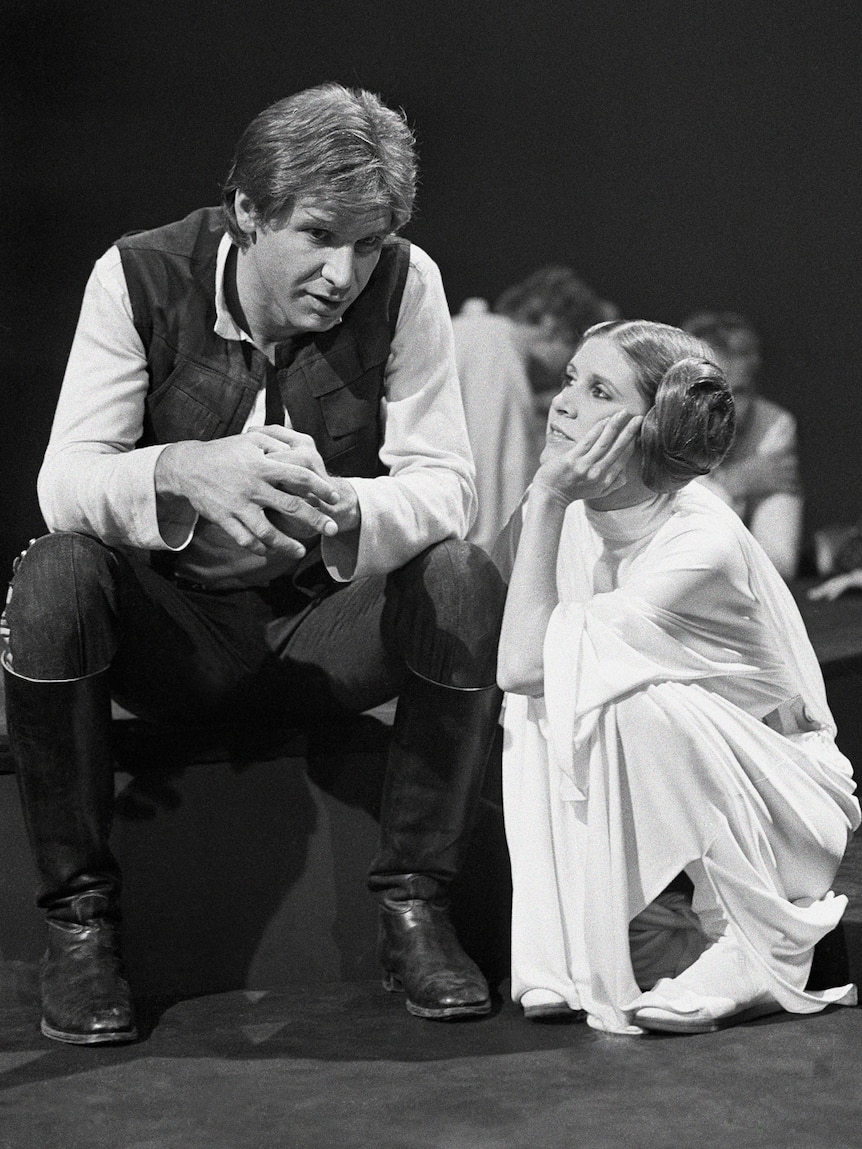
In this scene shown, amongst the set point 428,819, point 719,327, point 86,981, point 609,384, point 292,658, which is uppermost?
point 719,327

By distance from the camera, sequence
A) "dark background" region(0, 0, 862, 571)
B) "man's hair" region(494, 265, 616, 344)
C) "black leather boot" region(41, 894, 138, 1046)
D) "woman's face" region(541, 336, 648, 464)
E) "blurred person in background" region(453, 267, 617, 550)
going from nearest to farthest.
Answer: "black leather boot" region(41, 894, 138, 1046), "woman's face" region(541, 336, 648, 464), "blurred person in background" region(453, 267, 617, 550), "dark background" region(0, 0, 862, 571), "man's hair" region(494, 265, 616, 344)

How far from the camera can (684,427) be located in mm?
2080

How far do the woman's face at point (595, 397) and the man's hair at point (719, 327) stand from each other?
12.9 feet

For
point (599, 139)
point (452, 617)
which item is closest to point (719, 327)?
point (599, 139)

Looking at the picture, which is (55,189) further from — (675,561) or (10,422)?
(675,561)

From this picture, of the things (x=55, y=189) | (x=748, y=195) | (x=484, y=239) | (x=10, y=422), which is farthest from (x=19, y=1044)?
(x=748, y=195)

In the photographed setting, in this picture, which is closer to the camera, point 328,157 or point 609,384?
point 328,157

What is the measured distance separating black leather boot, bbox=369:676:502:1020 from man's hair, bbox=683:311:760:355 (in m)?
4.16

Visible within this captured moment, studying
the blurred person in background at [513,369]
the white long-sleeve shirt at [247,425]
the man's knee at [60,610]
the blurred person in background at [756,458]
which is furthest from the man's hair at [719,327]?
the man's knee at [60,610]

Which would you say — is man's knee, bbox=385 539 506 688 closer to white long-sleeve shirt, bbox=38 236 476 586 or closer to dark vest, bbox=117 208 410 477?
white long-sleeve shirt, bbox=38 236 476 586

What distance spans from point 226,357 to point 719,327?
410 centimetres

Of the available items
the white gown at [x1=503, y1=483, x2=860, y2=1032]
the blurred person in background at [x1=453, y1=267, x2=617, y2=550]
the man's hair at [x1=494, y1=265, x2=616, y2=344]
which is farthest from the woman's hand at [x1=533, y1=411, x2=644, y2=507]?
the man's hair at [x1=494, y1=265, x2=616, y2=344]

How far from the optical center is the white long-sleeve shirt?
6.57 ft

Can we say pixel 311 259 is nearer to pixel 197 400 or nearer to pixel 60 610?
pixel 197 400
